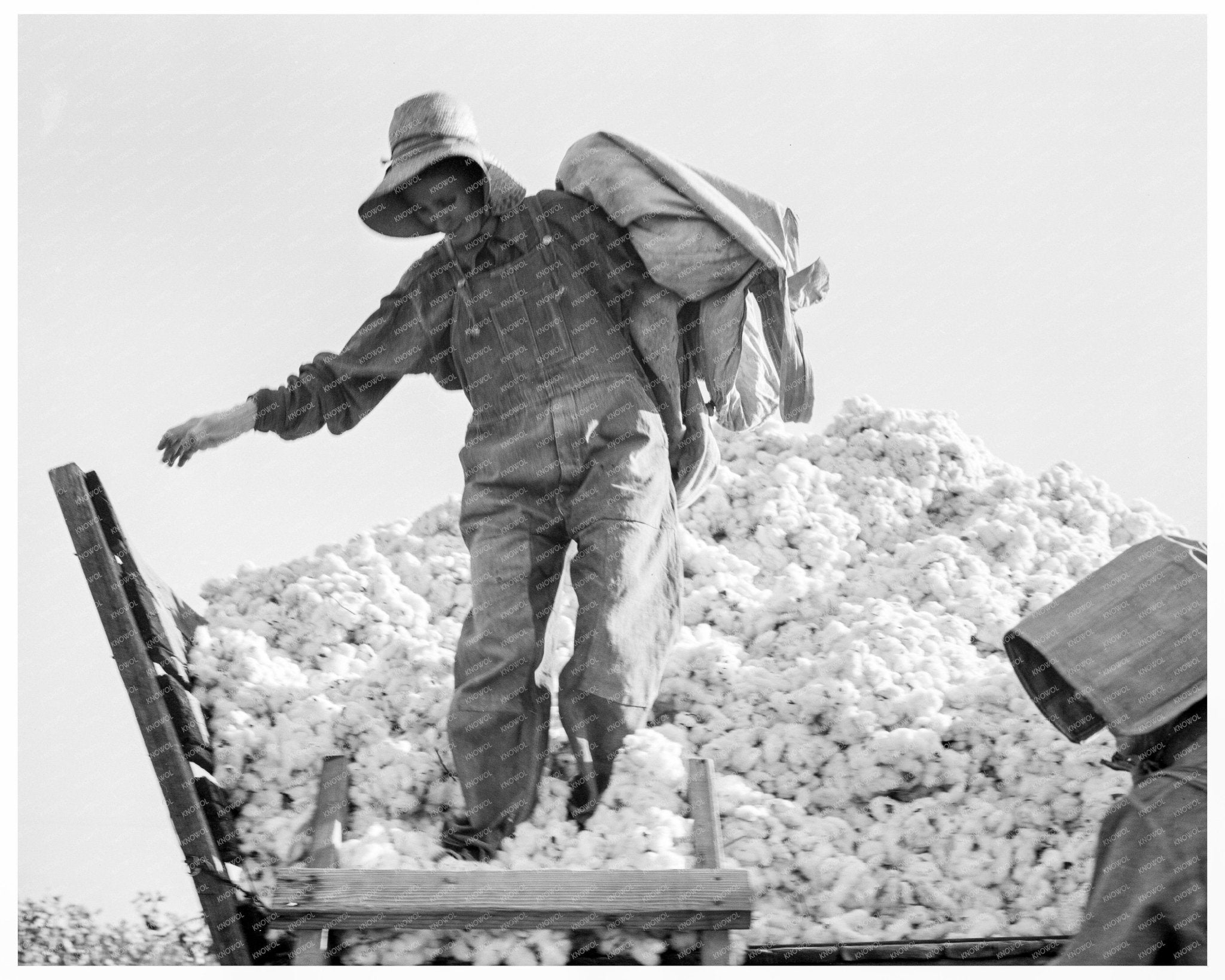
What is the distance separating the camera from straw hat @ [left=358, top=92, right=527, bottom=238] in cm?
321

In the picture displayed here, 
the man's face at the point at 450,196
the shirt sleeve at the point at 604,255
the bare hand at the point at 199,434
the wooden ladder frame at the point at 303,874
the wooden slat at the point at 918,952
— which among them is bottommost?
the wooden slat at the point at 918,952

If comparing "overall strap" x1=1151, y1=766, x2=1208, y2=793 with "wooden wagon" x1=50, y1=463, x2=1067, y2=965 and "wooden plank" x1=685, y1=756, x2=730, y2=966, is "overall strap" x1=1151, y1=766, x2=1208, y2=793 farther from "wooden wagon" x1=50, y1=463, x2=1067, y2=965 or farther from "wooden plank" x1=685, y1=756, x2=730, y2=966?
"wooden plank" x1=685, y1=756, x2=730, y2=966

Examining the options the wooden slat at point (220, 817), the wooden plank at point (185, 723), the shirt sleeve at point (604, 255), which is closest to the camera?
the wooden slat at point (220, 817)

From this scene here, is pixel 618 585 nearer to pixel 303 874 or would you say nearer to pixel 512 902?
pixel 512 902

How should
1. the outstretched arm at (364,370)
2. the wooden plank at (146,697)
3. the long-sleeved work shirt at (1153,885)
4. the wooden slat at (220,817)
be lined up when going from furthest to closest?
the outstretched arm at (364,370), the wooden slat at (220,817), the wooden plank at (146,697), the long-sleeved work shirt at (1153,885)

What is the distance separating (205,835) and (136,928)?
0.32m

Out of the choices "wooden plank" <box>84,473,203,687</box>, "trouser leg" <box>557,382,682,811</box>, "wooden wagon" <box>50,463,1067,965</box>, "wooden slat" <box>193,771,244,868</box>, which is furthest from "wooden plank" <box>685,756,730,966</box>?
"wooden plank" <box>84,473,203,687</box>

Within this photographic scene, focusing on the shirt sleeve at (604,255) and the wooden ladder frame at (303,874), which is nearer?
the wooden ladder frame at (303,874)

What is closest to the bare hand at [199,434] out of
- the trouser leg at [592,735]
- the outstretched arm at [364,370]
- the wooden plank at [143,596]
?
the outstretched arm at [364,370]

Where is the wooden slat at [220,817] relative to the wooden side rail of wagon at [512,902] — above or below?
above

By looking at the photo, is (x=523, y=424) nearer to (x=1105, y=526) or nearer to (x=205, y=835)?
(x=205, y=835)

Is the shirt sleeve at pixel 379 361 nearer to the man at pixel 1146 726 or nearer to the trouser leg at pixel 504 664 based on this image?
the trouser leg at pixel 504 664

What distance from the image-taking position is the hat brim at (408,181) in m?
3.20

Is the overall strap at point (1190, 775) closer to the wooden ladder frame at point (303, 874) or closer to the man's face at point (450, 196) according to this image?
the wooden ladder frame at point (303, 874)
